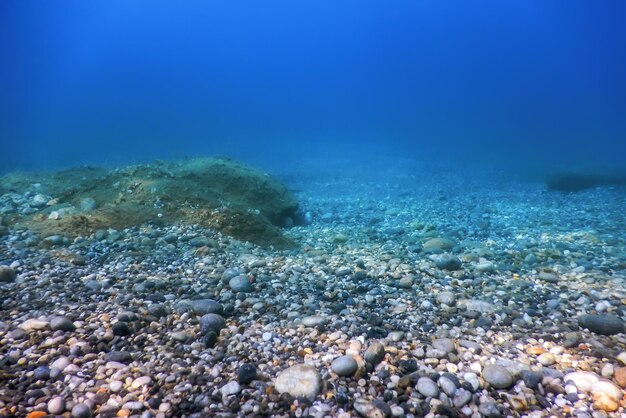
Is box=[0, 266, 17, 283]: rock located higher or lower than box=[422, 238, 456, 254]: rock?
higher

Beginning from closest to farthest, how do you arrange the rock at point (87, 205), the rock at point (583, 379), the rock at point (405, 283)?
the rock at point (583, 379) < the rock at point (405, 283) < the rock at point (87, 205)

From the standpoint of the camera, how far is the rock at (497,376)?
3266 mm

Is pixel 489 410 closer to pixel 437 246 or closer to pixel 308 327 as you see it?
pixel 308 327

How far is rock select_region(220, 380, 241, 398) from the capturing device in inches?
123

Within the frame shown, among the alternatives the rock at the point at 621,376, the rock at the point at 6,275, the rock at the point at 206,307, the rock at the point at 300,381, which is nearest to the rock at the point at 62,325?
the rock at the point at 206,307

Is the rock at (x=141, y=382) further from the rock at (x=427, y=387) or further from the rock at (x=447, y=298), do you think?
the rock at (x=447, y=298)

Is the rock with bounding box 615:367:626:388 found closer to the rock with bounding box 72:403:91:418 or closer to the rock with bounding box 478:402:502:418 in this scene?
the rock with bounding box 478:402:502:418

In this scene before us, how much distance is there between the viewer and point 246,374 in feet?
10.9

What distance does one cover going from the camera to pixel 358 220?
Result: 11.7 meters

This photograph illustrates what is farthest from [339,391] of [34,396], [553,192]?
[553,192]

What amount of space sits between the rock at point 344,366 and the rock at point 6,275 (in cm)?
497

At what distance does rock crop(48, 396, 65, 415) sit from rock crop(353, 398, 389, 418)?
240 cm

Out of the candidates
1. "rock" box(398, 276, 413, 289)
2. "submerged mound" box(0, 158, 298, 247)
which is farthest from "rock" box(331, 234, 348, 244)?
"rock" box(398, 276, 413, 289)

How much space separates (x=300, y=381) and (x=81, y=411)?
1.79 meters
